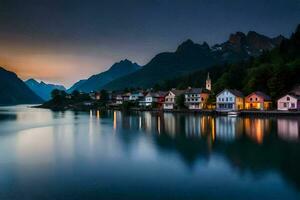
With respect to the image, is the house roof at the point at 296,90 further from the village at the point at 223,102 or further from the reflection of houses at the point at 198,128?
the reflection of houses at the point at 198,128

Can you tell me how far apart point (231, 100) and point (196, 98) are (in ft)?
35.6

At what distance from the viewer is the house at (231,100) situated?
52.3 m

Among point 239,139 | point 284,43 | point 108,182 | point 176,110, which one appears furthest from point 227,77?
point 108,182

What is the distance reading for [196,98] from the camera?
205ft

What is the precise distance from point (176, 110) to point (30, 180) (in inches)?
1993

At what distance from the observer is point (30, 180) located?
37.7 feet

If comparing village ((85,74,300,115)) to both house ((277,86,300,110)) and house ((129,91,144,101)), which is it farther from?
house ((129,91,144,101))

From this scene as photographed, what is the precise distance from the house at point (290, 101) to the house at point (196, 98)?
18363 millimetres

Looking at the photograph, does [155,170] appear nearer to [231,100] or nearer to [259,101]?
[259,101]

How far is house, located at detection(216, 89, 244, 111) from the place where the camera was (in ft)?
Result: 172

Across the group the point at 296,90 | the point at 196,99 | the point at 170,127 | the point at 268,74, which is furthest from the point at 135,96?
the point at 170,127

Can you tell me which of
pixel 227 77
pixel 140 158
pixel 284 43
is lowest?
pixel 140 158

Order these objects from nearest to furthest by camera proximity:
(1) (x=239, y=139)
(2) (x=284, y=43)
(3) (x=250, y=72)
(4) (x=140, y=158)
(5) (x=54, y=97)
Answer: (4) (x=140, y=158) < (1) (x=239, y=139) < (3) (x=250, y=72) < (2) (x=284, y=43) < (5) (x=54, y=97)

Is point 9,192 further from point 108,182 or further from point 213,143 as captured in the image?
→ point 213,143
